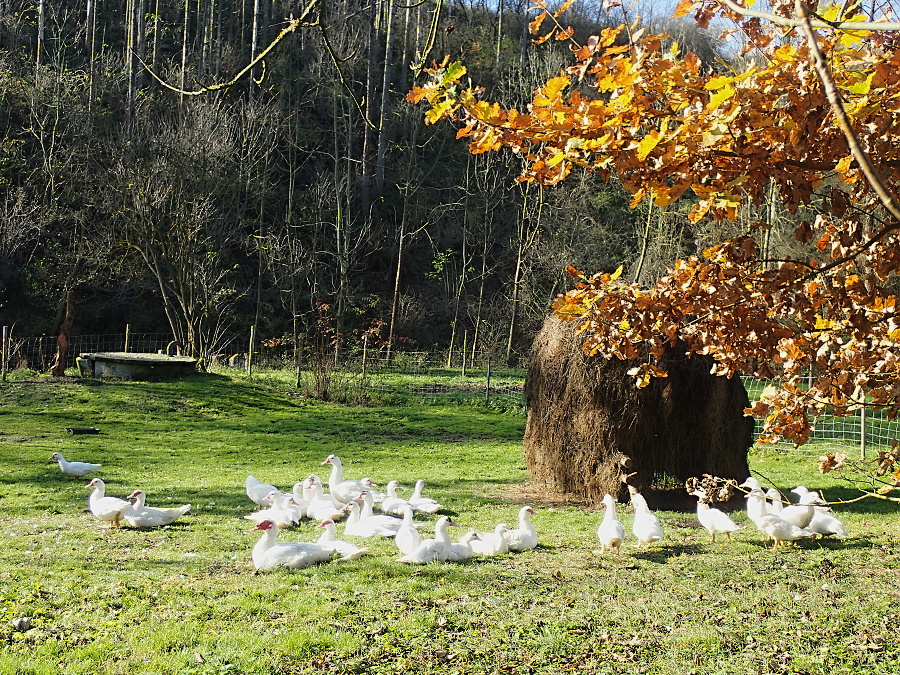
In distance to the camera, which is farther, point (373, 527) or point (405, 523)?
point (373, 527)

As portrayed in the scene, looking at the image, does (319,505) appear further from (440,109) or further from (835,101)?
(835,101)

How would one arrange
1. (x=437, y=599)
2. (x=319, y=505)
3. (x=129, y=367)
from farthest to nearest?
(x=129, y=367), (x=319, y=505), (x=437, y=599)

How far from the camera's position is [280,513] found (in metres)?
9.27

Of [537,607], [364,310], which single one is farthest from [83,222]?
[537,607]

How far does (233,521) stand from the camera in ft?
31.9

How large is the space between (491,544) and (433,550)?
0.70m

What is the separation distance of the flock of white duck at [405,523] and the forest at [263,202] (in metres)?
14.0

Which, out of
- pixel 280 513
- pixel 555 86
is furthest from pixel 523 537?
pixel 555 86

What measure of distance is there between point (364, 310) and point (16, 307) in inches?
544

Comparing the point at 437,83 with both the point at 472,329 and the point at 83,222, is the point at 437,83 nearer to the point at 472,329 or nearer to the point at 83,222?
the point at 83,222

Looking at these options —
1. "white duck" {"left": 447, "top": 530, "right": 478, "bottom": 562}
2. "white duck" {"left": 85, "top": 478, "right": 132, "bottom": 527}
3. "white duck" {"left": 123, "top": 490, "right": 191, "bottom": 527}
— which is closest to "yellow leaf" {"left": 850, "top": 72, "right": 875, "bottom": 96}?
"white duck" {"left": 447, "top": 530, "right": 478, "bottom": 562}

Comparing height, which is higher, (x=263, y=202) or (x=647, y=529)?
(x=263, y=202)

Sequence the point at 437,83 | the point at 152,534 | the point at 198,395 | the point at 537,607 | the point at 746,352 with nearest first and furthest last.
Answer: the point at 437,83 → the point at 746,352 → the point at 537,607 → the point at 152,534 → the point at 198,395

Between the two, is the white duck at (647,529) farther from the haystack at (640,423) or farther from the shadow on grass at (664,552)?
the haystack at (640,423)
